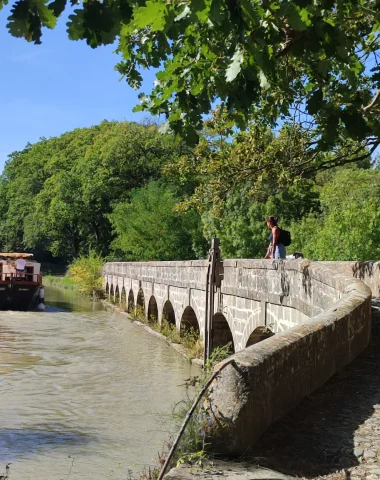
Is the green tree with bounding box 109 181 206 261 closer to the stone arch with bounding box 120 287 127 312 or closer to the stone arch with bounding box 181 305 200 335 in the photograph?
the stone arch with bounding box 120 287 127 312

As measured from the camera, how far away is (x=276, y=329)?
9.53 metres

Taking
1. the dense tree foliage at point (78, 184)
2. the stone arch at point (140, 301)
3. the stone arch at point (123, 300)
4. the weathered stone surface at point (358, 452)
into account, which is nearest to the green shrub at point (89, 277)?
the dense tree foliage at point (78, 184)

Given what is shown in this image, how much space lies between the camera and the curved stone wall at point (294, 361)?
403 centimetres

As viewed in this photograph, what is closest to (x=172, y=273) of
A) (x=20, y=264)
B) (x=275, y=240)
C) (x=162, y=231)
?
(x=275, y=240)

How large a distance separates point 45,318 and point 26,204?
133 ft

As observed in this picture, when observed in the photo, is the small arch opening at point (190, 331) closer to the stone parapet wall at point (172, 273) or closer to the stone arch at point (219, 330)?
the stone parapet wall at point (172, 273)

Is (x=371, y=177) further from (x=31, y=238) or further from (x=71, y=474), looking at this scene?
(x=31, y=238)

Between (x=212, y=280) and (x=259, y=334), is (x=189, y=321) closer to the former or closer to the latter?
(x=212, y=280)

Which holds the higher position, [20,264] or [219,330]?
[20,264]

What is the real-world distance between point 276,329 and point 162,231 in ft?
82.6

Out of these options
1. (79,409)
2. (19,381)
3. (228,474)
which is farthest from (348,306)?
(19,381)

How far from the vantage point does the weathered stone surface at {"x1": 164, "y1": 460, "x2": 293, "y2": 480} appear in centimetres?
362

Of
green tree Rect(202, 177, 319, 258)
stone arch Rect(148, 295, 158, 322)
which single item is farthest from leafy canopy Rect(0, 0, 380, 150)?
green tree Rect(202, 177, 319, 258)

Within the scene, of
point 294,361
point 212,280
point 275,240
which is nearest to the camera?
point 294,361
